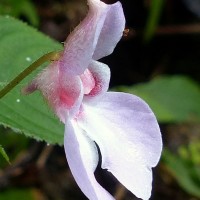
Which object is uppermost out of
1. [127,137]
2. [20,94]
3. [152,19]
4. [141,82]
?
[127,137]

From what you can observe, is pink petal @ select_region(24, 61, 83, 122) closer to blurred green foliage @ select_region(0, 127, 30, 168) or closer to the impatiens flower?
the impatiens flower

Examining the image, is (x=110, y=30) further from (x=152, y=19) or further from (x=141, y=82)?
(x=141, y=82)

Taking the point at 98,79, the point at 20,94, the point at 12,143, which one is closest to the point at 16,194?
the point at 12,143

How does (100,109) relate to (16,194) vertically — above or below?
above

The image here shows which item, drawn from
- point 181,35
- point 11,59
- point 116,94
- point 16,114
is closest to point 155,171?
point 181,35

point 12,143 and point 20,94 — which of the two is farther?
point 12,143

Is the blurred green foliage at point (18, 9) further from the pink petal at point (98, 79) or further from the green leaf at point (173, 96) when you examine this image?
the pink petal at point (98, 79)

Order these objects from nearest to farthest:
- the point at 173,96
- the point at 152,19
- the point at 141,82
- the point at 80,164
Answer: the point at 80,164 < the point at 173,96 < the point at 152,19 < the point at 141,82
